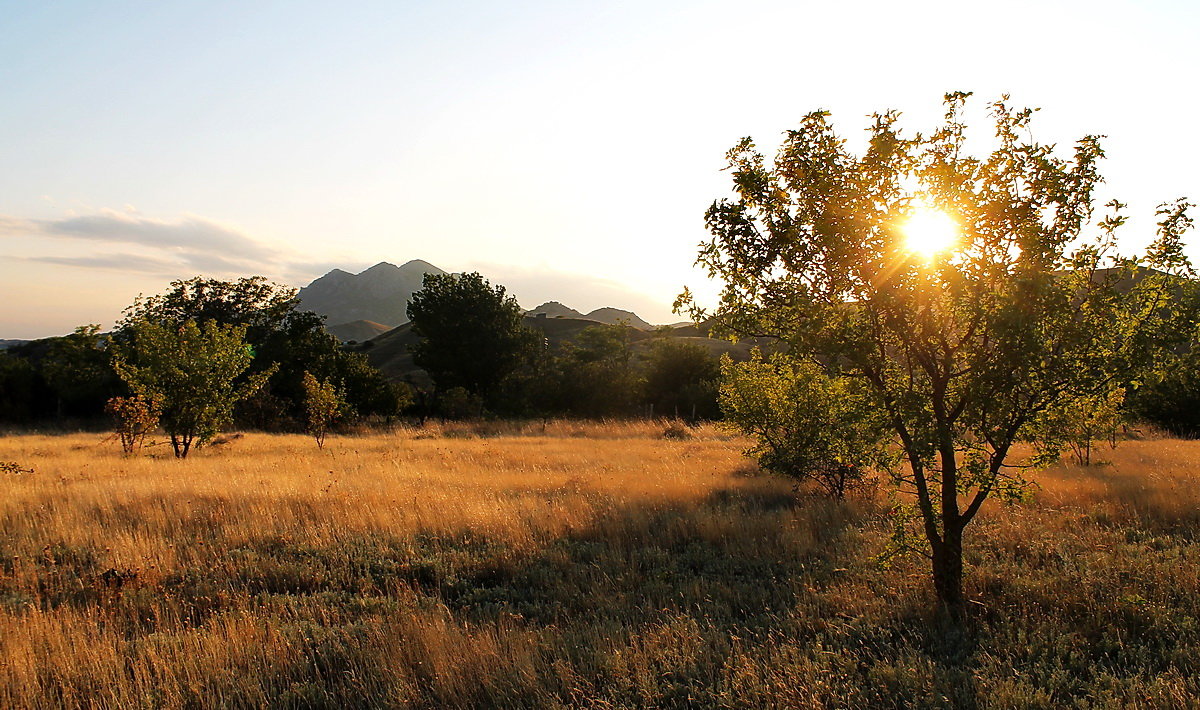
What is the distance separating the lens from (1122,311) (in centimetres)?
523

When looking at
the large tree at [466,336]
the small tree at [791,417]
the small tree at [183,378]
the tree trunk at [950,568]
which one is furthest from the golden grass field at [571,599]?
the large tree at [466,336]

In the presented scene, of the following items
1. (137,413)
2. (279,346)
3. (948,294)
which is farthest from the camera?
(279,346)

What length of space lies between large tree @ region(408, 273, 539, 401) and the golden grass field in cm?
3208

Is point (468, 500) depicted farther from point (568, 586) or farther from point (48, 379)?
point (48, 379)

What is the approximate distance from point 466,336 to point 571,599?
128 ft

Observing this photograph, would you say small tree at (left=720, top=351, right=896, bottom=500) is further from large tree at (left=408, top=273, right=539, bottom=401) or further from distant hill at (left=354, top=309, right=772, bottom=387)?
distant hill at (left=354, top=309, right=772, bottom=387)

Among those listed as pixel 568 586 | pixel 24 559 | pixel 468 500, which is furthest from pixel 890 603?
pixel 24 559

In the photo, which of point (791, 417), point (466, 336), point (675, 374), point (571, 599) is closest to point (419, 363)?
point (466, 336)

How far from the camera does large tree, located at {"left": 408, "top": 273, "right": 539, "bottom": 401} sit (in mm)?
44250

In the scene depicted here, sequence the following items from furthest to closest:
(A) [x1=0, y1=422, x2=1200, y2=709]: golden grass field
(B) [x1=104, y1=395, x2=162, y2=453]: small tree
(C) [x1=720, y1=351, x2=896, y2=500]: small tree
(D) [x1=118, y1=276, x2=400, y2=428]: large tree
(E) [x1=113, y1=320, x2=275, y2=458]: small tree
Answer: (D) [x1=118, y1=276, x2=400, y2=428]: large tree < (E) [x1=113, y1=320, x2=275, y2=458]: small tree < (B) [x1=104, y1=395, x2=162, y2=453]: small tree < (C) [x1=720, y1=351, x2=896, y2=500]: small tree < (A) [x1=0, y1=422, x2=1200, y2=709]: golden grass field

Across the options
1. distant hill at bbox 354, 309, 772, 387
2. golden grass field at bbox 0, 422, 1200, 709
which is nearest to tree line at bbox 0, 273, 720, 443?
distant hill at bbox 354, 309, 772, 387

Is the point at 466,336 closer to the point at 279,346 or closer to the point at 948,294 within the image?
the point at 279,346

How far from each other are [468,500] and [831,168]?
7.77 m

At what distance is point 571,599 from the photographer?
6434 millimetres
